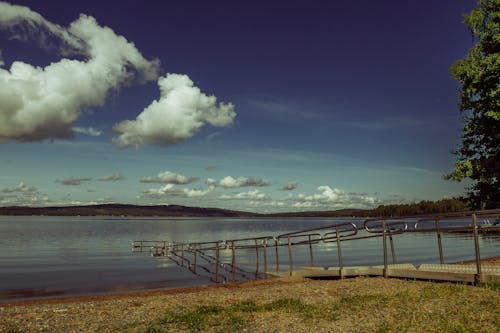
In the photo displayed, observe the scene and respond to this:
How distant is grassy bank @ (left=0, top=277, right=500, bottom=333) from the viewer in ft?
23.1

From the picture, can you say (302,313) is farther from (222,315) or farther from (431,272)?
(431,272)

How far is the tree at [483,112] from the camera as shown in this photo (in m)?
17.8

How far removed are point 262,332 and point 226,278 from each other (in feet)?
58.4

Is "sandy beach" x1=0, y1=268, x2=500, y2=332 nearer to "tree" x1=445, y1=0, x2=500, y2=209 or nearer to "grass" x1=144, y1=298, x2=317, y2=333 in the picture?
"grass" x1=144, y1=298, x2=317, y2=333

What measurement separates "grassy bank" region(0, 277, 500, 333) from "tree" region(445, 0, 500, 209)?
1026 centimetres

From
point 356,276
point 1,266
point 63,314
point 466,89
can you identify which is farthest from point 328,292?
point 1,266

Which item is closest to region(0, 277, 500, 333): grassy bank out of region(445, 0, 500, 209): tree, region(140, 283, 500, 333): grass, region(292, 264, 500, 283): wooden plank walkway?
region(140, 283, 500, 333): grass

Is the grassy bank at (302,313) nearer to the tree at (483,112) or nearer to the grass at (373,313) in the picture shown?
the grass at (373,313)

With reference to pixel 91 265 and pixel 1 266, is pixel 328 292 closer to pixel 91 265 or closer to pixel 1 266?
pixel 91 265

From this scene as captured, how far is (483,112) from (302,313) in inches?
600

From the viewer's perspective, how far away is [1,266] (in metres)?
30.5

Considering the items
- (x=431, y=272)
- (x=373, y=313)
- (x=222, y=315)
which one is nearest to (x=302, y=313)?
(x=373, y=313)

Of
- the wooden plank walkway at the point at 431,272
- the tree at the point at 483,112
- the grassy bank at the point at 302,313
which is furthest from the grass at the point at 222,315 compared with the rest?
the tree at the point at 483,112

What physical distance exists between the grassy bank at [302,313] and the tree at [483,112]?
10.3m
